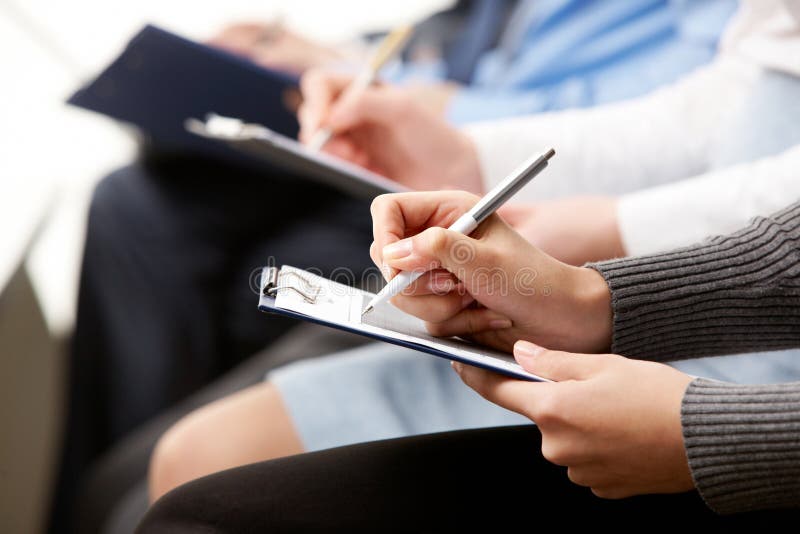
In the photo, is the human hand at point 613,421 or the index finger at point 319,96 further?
the index finger at point 319,96

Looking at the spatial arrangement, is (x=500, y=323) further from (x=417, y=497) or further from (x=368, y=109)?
(x=368, y=109)

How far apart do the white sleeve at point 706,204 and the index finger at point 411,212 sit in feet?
0.54

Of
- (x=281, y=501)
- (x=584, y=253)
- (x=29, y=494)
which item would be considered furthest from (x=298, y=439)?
(x=29, y=494)

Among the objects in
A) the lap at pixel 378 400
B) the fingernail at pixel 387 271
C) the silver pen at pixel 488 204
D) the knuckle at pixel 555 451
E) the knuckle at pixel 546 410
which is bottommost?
the lap at pixel 378 400

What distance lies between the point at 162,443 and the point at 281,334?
309mm

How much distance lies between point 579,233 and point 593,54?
459 millimetres

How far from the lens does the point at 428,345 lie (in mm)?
322

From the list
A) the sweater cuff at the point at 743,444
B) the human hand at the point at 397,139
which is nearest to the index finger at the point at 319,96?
the human hand at the point at 397,139

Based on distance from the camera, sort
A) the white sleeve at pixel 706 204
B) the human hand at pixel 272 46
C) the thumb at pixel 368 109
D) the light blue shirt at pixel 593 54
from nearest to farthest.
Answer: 1. the white sleeve at pixel 706 204
2. the thumb at pixel 368 109
3. the light blue shirt at pixel 593 54
4. the human hand at pixel 272 46

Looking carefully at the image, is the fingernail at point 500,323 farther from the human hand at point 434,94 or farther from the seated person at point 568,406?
the human hand at point 434,94

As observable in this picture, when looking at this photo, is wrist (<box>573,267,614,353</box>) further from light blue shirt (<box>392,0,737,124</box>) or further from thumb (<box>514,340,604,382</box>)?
light blue shirt (<box>392,0,737,124</box>)

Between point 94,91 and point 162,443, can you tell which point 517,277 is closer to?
point 162,443

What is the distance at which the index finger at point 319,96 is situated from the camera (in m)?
0.65

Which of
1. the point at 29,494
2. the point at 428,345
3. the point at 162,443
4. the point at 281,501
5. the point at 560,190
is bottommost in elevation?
the point at 29,494
